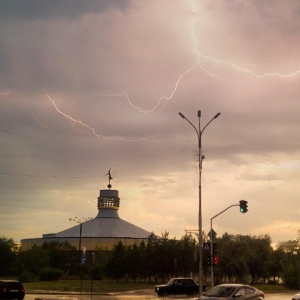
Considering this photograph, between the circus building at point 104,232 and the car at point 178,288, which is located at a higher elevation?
the circus building at point 104,232

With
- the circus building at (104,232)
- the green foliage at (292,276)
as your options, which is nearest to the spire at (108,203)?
the circus building at (104,232)

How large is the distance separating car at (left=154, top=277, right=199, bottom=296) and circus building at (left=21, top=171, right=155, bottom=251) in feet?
288

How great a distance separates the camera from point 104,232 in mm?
143750

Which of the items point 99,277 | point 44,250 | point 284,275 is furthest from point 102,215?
point 284,275

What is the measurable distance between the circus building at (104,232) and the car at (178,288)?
288 ft

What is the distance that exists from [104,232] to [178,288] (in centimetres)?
9978

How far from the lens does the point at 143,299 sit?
39.8m

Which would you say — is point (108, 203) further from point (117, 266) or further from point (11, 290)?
point (11, 290)

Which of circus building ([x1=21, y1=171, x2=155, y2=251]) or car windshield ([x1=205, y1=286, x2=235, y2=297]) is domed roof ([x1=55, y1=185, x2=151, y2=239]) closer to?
circus building ([x1=21, y1=171, x2=155, y2=251])

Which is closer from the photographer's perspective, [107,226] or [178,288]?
[178,288]

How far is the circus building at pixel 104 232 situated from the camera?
Result: 13775 centimetres

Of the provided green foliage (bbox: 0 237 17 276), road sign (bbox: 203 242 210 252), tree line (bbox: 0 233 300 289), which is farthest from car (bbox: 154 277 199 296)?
green foliage (bbox: 0 237 17 276)

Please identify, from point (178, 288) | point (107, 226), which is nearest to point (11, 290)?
point (178, 288)

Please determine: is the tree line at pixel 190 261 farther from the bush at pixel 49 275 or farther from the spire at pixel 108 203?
the spire at pixel 108 203
